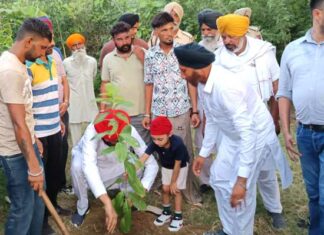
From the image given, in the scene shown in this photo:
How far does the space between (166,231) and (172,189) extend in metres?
0.36

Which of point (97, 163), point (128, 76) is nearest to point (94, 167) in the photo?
point (97, 163)

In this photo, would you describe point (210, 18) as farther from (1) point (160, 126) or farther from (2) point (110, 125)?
(2) point (110, 125)

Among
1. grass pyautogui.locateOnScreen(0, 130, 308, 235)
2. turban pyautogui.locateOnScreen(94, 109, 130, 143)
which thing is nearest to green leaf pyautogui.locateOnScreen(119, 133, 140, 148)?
turban pyautogui.locateOnScreen(94, 109, 130, 143)

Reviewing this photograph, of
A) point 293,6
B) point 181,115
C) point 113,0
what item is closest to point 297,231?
point 181,115

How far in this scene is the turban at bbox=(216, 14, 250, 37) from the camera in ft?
11.5

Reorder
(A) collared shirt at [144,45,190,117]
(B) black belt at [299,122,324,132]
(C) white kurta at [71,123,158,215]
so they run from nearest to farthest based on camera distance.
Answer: (B) black belt at [299,122,324,132], (C) white kurta at [71,123,158,215], (A) collared shirt at [144,45,190,117]

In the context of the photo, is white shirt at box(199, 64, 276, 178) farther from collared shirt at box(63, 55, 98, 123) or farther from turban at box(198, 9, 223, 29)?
collared shirt at box(63, 55, 98, 123)

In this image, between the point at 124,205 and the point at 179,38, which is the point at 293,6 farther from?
the point at 124,205

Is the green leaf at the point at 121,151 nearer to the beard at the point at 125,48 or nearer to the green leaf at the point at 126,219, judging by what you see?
the green leaf at the point at 126,219

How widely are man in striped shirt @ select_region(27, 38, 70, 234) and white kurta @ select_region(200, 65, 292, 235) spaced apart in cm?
122

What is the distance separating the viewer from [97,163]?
149 inches

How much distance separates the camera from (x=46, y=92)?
3.42 meters

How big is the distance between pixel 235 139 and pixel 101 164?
134 centimetres

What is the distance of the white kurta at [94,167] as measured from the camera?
3480 millimetres
